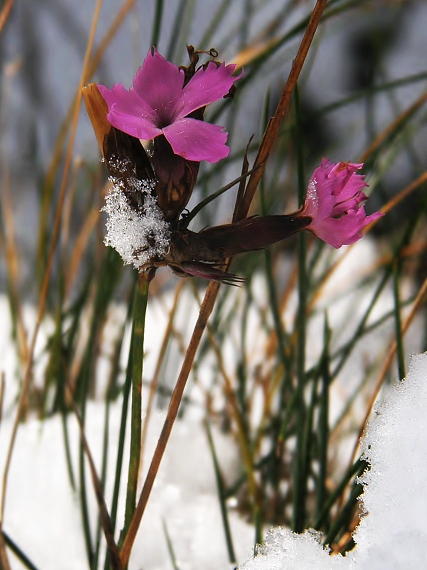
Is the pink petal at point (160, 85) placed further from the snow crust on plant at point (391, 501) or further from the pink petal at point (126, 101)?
the snow crust on plant at point (391, 501)

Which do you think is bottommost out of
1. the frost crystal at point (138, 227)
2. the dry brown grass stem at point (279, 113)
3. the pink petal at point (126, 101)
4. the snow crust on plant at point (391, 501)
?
the snow crust on plant at point (391, 501)

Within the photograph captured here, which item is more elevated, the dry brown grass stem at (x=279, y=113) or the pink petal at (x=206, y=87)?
the dry brown grass stem at (x=279, y=113)

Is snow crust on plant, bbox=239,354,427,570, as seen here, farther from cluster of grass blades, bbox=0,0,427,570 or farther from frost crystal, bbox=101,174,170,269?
frost crystal, bbox=101,174,170,269

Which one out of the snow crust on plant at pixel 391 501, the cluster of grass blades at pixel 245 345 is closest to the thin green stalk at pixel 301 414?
the cluster of grass blades at pixel 245 345

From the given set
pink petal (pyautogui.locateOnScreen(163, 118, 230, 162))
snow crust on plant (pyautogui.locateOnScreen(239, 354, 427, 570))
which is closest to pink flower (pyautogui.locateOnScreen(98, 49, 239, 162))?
pink petal (pyautogui.locateOnScreen(163, 118, 230, 162))

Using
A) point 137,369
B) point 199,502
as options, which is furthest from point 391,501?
point 199,502

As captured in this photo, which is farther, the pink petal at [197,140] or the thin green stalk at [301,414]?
the thin green stalk at [301,414]
